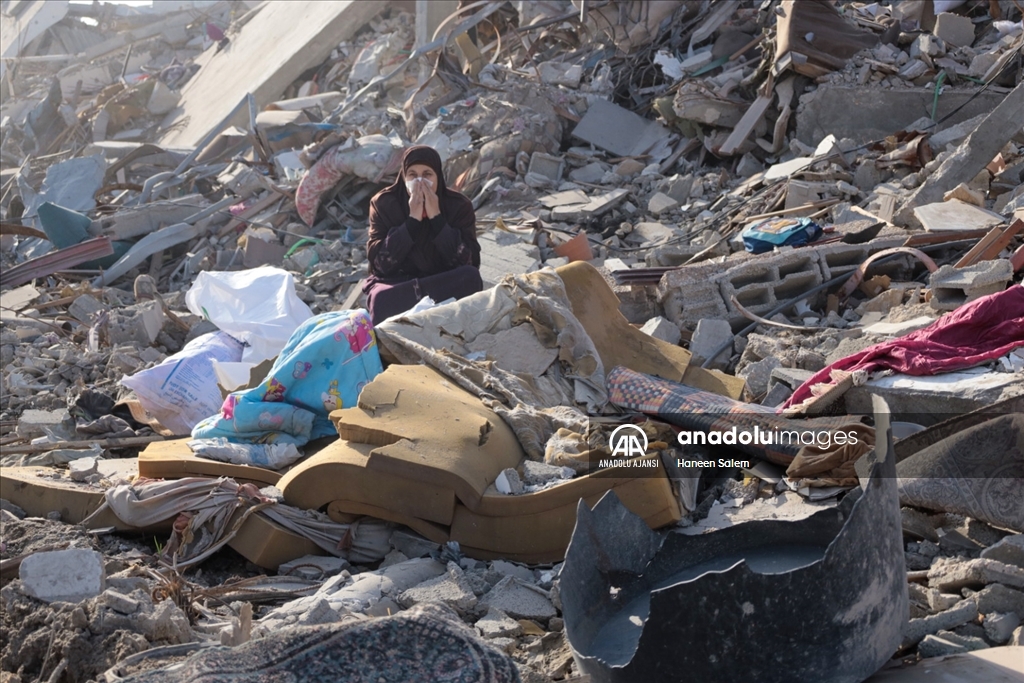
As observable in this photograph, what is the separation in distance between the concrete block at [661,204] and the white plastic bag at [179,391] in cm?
441

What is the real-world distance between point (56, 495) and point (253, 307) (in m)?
2.12

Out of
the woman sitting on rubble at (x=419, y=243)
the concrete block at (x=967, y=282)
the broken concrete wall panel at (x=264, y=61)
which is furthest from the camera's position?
the broken concrete wall panel at (x=264, y=61)

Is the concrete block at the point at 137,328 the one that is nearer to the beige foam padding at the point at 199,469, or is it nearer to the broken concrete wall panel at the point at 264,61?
the beige foam padding at the point at 199,469

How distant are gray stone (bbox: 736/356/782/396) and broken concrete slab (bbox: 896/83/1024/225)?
2.24 m

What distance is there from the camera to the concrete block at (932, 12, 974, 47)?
8.39m

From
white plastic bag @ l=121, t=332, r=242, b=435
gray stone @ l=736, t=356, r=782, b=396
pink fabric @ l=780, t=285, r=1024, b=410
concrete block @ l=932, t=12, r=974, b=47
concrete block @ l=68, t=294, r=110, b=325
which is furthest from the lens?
concrete block @ l=932, t=12, r=974, b=47

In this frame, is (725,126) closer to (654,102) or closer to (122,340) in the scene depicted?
(654,102)

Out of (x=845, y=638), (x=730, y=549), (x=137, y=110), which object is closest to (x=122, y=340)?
(x=730, y=549)

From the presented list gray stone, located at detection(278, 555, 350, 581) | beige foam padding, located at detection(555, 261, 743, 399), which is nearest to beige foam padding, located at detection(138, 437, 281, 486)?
gray stone, located at detection(278, 555, 350, 581)

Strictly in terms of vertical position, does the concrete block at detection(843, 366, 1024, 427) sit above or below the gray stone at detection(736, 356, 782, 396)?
above

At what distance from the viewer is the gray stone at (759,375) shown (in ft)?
15.4

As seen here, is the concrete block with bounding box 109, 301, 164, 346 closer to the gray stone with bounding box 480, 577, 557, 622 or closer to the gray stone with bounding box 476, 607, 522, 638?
the gray stone with bounding box 480, 577, 557, 622

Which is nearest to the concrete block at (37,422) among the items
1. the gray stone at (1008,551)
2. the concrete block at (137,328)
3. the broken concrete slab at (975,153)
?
the concrete block at (137,328)

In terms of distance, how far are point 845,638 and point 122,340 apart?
5.62 metres
